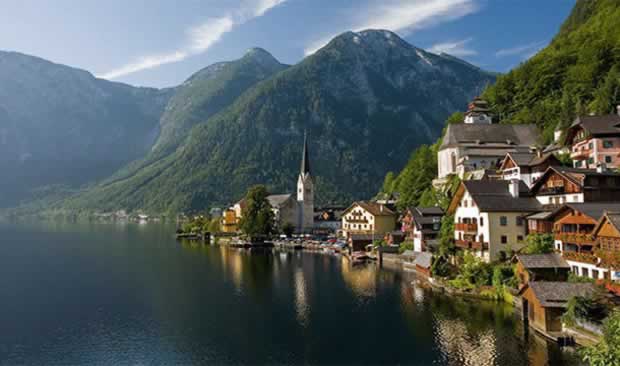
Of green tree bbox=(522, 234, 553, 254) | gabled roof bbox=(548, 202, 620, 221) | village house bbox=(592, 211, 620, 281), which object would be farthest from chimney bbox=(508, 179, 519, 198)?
village house bbox=(592, 211, 620, 281)

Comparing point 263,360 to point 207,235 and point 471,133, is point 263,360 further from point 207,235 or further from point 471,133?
point 207,235

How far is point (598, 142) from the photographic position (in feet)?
211

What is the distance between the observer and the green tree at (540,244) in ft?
154

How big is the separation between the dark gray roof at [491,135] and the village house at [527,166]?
21.9 metres

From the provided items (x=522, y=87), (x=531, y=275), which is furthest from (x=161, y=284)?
(x=522, y=87)

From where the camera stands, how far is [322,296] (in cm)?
5547

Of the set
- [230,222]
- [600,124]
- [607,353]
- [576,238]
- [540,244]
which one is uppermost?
[600,124]

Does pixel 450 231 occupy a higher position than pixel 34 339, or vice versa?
pixel 450 231

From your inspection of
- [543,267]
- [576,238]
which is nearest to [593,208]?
[576,238]

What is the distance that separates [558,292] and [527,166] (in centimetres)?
3023

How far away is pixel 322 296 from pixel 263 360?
2198cm

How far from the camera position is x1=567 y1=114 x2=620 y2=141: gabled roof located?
64250 millimetres

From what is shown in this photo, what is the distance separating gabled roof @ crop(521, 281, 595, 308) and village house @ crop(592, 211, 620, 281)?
2.04 m

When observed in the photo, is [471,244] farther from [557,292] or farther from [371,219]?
[371,219]
